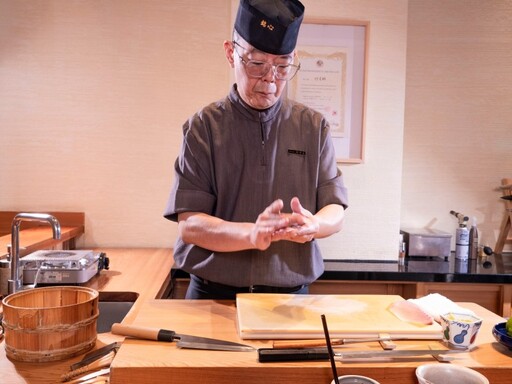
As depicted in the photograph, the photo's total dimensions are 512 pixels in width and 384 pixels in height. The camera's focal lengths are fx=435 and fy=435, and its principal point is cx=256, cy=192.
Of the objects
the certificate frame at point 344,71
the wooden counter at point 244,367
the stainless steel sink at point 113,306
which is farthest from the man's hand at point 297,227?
the certificate frame at point 344,71

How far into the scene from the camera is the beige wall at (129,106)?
8.71 ft

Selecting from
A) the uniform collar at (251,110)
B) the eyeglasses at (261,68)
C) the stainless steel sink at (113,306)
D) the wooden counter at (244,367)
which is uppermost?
the eyeglasses at (261,68)

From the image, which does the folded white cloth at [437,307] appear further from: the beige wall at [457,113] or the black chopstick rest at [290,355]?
the beige wall at [457,113]

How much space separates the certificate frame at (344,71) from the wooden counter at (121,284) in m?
1.26

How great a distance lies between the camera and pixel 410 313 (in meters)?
1.20

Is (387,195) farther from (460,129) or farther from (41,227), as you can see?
(41,227)

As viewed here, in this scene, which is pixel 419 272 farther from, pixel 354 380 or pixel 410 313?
pixel 354 380

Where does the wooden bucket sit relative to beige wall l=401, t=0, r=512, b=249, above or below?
below

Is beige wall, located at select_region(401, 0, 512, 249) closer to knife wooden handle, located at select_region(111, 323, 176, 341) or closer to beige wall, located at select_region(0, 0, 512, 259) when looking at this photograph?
beige wall, located at select_region(0, 0, 512, 259)

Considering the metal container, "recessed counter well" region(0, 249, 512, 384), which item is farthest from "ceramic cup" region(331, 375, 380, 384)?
the metal container

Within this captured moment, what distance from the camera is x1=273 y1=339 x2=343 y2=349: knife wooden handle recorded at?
1.06 m

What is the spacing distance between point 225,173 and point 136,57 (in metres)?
1.52

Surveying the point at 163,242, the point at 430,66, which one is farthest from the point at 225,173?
the point at 430,66

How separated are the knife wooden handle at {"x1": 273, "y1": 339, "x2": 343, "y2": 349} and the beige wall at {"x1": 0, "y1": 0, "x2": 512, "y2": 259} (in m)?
1.66
